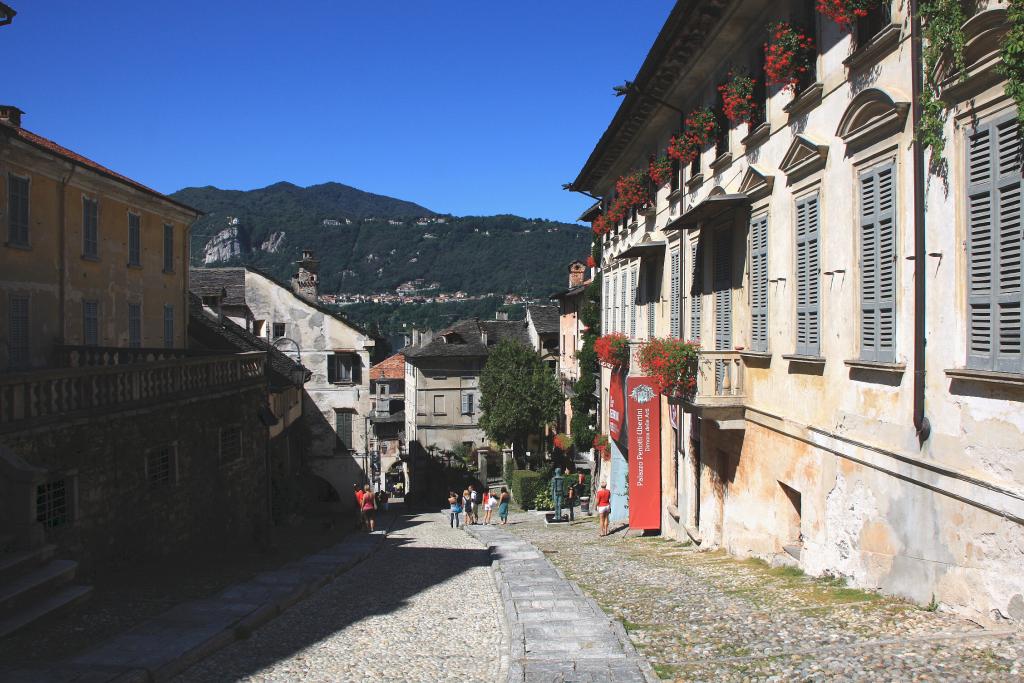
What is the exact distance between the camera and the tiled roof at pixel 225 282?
38.9 m

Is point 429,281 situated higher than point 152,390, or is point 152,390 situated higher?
point 429,281

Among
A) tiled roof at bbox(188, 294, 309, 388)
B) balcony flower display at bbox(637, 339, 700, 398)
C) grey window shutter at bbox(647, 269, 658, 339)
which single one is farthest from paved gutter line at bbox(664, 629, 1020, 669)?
tiled roof at bbox(188, 294, 309, 388)

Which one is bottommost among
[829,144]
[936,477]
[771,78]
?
[936,477]

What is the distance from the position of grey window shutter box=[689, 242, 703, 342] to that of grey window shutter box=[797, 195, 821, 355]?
15.9ft

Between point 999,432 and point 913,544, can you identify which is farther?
point 913,544

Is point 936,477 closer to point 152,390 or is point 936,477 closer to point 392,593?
point 392,593

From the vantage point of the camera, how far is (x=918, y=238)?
8.09 metres

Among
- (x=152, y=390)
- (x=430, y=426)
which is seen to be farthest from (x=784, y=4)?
(x=430, y=426)

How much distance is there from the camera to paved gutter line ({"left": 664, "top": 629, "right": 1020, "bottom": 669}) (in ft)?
22.6

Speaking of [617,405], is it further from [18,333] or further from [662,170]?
[18,333]

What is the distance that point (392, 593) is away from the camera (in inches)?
568

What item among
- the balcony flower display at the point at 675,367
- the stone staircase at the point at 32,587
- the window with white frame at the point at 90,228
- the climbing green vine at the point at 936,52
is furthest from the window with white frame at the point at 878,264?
the window with white frame at the point at 90,228

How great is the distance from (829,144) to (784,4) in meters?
2.74

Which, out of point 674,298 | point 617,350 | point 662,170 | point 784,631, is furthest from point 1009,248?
point 617,350
